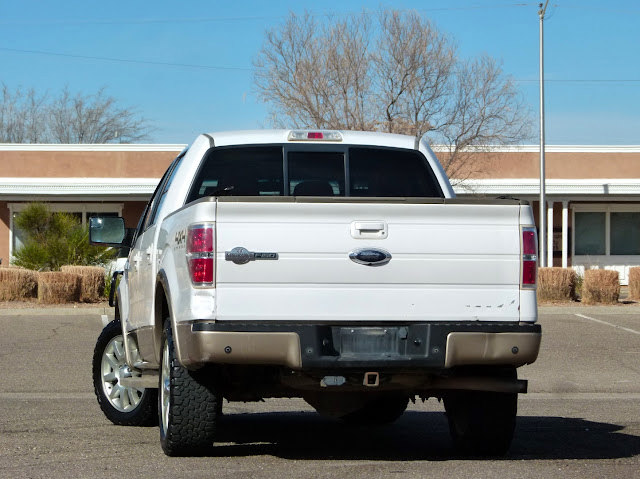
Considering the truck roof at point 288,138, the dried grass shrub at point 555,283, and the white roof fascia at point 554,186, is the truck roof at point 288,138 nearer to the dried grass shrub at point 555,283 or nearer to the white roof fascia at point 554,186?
the dried grass shrub at point 555,283

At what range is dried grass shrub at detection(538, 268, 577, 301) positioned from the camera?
23.1 metres

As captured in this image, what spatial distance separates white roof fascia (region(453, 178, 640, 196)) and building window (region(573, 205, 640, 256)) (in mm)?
941

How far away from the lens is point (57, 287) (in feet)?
69.2

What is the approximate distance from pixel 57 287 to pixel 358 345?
51.5 ft

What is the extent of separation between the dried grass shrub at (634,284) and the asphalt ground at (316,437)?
1059 cm

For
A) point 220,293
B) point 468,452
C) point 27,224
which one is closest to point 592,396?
point 468,452

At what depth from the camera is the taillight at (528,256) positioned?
21.0 feet

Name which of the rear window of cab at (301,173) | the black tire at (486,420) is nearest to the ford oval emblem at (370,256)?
the black tire at (486,420)

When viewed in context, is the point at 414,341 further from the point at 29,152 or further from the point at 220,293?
the point at 29,152

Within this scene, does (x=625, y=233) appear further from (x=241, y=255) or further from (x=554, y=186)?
(x=241, y=255)

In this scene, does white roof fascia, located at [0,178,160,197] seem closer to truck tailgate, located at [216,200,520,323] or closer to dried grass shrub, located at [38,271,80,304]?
dried grass shrub, located at [38,271,80,304]

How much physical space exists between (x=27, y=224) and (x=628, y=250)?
693 inches

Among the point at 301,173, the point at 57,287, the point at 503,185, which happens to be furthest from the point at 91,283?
the point at 503,185

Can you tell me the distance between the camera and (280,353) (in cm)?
618
